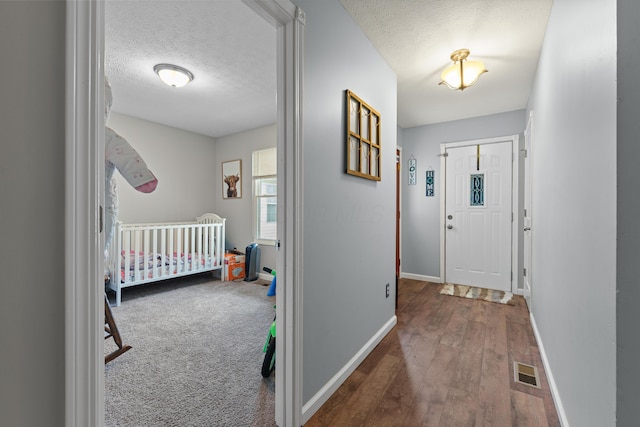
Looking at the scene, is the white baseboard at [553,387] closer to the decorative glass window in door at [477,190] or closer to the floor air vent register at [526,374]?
the floor air vent register at [526,374]

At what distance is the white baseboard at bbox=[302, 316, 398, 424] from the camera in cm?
144

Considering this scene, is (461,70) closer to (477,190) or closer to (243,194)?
(477,190)

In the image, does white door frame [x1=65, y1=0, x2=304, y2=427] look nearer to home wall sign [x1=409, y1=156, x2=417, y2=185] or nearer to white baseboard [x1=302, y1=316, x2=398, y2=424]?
white baseboard [x1=302, y1=316, x2=398, y2=424]

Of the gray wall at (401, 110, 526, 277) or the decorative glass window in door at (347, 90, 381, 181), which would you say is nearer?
the decorative glass window in door at (347, 90, 381, 181)

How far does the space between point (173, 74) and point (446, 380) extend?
3.27m

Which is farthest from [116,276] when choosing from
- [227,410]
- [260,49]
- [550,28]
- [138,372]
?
[550,28]

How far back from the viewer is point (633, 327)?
744 millimetres

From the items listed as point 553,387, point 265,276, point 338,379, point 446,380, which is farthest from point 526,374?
point 265,276

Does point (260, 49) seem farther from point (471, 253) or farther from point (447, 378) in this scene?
point (471, 253)

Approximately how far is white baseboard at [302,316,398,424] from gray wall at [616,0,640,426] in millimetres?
1177

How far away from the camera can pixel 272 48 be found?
2.32m

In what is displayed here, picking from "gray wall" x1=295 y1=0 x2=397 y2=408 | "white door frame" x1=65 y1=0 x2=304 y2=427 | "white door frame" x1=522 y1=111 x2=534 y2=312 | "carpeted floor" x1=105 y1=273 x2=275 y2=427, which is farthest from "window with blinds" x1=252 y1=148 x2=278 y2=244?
"white door frame" x1=65 y1=0 x2=304 y2=427

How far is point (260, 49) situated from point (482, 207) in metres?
3.31

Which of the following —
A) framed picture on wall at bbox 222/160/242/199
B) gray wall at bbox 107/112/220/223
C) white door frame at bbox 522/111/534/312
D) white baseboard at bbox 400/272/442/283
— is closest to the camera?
white door frame at bbox 522/111/534/312
